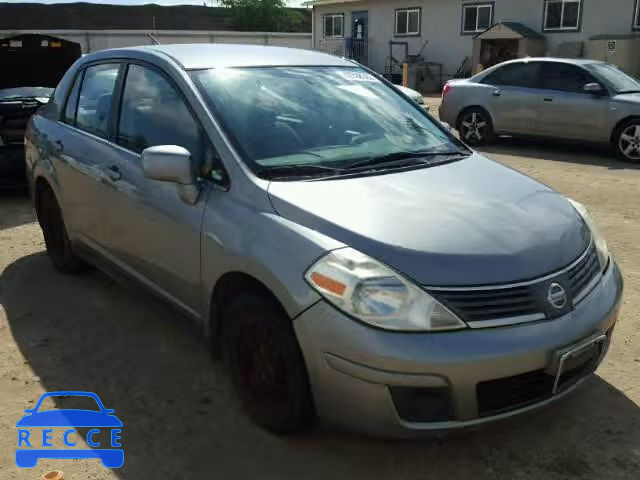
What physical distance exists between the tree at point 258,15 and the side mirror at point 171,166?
45.9 metres

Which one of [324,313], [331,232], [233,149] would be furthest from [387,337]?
[233,149]

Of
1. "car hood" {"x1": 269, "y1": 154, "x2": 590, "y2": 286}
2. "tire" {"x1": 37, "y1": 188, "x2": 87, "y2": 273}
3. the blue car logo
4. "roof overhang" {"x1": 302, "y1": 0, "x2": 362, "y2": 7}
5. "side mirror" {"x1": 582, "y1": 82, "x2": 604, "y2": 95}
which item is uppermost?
"roof overhang" {"x1": 302, "y1": 0, "x2": 362, "y2": 7}

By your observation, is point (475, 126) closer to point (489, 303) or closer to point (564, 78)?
point (564, 78)

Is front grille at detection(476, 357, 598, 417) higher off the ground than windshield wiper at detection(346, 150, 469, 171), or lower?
lower

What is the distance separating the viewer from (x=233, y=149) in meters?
3.09

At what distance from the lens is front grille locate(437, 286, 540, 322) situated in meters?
2.45

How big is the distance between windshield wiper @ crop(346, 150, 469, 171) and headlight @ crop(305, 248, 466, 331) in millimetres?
822

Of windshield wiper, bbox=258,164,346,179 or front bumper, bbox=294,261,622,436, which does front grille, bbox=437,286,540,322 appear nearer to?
front bumper, bbox=294,261,622,436

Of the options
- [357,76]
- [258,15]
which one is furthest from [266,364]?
[258,15]

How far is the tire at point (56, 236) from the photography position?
4.86m

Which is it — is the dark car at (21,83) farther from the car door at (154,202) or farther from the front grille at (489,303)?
the front grille at (489,303)

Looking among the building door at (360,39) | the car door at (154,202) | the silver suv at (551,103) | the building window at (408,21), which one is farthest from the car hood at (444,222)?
the building door at (360,39)

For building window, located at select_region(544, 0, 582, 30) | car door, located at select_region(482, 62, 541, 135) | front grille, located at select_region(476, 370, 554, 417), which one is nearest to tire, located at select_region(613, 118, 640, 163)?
car door, located at select_region(482, 62, 541, 135)

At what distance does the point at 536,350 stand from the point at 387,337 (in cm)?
58
